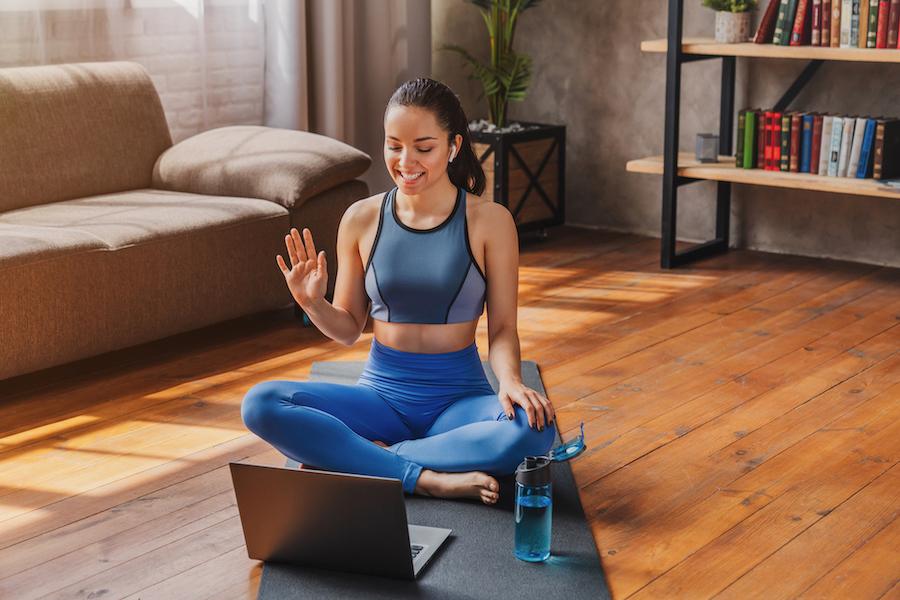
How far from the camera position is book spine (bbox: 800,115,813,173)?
12.8 ft

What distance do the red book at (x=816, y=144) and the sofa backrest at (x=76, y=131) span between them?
2103 millimetres

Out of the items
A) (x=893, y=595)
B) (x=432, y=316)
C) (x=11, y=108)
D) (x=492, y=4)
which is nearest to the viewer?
(x=893, y=595)

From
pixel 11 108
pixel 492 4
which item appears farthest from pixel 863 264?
pixel 11 108

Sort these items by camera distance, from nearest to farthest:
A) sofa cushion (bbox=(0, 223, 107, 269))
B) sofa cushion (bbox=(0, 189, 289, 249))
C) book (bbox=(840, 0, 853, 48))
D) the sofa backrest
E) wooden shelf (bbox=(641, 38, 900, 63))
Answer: sofa cushion (bbox=(0, 223, 107, 269))
sofa cushion (bbox=(0, 189, 289, 249))
the sofa backrest
wooden shelf (bbox=(641, 38, 900, 63))
book (bbox=(840, 0, 853, 48))

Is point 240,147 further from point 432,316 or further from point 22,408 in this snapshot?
point 432,316

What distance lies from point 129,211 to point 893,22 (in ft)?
7.71

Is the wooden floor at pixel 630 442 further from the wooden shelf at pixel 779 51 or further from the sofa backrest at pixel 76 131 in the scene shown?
the wooden shelf at pixel 779 51

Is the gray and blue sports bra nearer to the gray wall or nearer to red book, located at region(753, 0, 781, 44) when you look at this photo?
red book, located at region(753, 0, 781, 44)

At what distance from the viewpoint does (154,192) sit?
11.8 ft

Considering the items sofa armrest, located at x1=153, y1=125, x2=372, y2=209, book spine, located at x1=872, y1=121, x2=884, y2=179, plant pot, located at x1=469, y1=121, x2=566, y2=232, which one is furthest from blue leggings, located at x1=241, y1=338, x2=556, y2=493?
plant pot, located at x1=469, y1=121, x2=566, y2=232

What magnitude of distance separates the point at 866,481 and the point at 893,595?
48 centimetres

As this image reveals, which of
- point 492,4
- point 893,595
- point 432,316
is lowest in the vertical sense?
point 893,595

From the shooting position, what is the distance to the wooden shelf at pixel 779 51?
361cm

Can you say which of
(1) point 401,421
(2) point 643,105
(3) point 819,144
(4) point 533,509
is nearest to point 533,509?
(4) point 533,509
